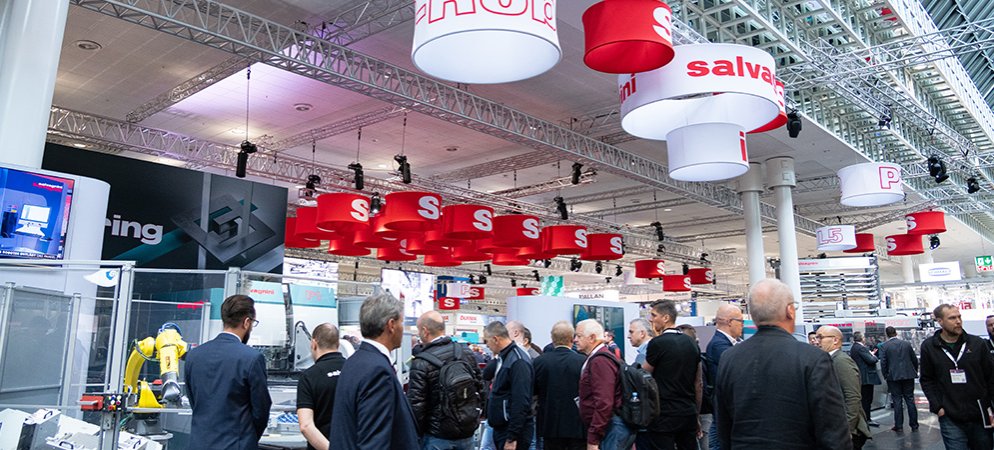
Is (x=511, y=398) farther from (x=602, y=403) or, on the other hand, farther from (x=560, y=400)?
(x=602, y=403)

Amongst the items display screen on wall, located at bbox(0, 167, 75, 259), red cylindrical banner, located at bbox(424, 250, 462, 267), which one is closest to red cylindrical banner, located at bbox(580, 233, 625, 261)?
red cylindrical banner, located at bbox(424, 250, 462, 267)

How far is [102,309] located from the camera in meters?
Result: 5.19

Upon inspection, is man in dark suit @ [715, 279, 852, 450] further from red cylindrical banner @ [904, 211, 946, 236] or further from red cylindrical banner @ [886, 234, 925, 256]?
red cylindrical banner @ [886, 234, 925, 256]

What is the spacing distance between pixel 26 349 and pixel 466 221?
8530 mm

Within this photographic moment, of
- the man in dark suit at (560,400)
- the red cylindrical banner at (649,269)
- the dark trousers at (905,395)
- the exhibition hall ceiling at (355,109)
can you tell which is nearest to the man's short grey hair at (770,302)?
the man in dark suit at (560,400)

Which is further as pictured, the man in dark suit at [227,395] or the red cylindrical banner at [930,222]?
the red cylindrical banner at [930,222]

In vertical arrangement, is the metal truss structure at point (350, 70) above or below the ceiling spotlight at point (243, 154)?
above

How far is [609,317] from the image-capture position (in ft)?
43.8

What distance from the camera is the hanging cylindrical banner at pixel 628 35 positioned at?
4.79 metres

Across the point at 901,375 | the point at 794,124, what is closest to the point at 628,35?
the point at 794,124

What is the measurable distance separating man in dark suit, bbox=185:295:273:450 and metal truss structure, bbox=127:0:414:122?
18.2ft

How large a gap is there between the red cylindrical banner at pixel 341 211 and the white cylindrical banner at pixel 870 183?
741 cm

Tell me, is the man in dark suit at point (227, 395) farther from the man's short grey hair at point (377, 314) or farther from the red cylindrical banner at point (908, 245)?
the red cylindrical banner at point (908, 245)

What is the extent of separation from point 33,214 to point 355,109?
24.4 ft
